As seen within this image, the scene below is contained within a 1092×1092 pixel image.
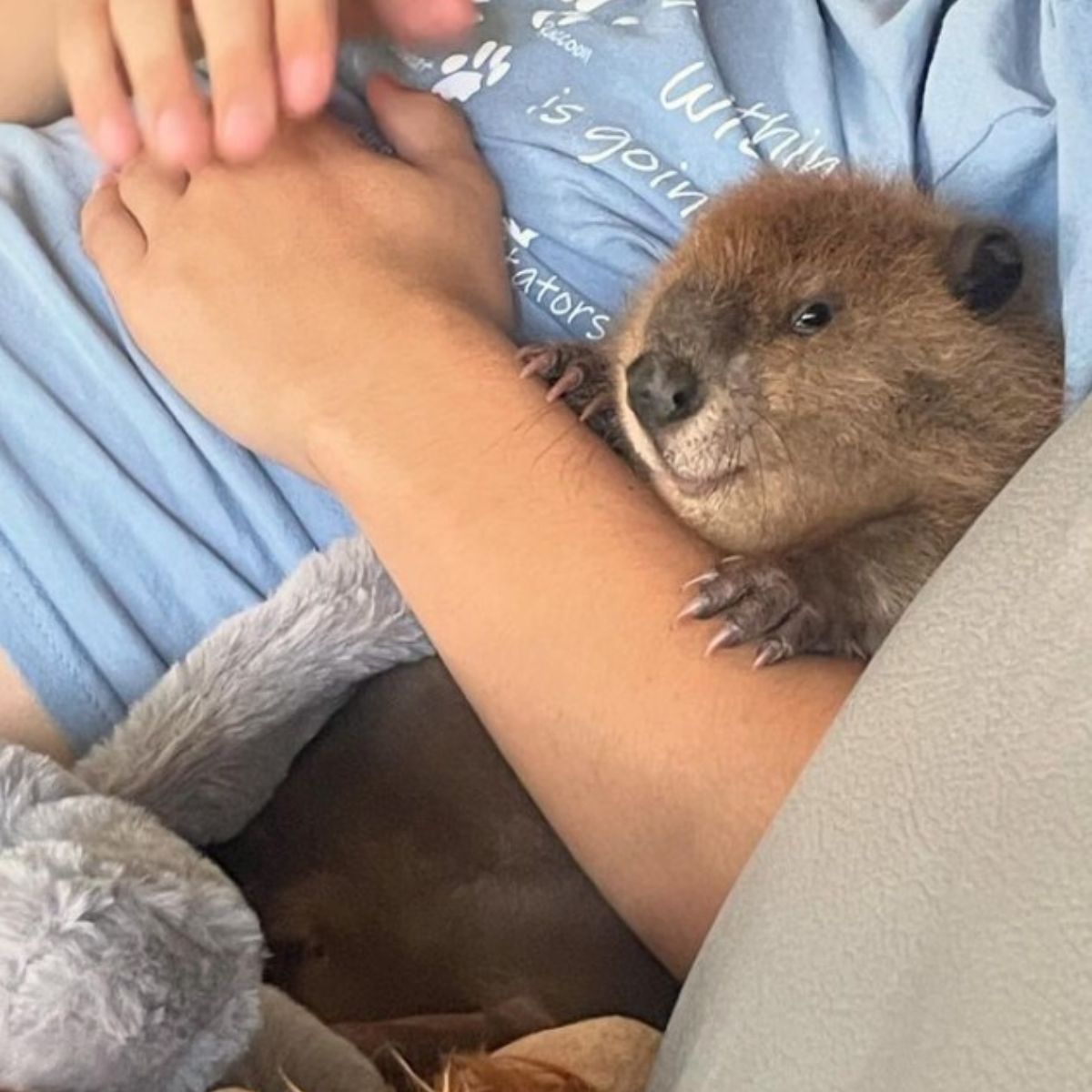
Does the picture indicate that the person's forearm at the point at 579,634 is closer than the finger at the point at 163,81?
Yes

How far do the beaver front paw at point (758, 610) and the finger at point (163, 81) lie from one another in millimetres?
438

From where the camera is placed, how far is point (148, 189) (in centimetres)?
120

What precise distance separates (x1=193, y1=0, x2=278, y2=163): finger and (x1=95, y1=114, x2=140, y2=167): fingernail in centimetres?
7

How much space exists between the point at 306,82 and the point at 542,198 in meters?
0.20

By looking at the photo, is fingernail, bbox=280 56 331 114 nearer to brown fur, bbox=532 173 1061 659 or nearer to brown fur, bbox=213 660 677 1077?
brown fur, bbox=532 173 1061 659

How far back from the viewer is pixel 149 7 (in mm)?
1126

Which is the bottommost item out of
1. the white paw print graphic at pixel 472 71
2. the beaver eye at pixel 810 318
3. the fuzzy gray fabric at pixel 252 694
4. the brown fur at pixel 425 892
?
the brown fur at pixel 425 892

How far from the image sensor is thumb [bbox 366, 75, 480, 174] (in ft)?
4.00

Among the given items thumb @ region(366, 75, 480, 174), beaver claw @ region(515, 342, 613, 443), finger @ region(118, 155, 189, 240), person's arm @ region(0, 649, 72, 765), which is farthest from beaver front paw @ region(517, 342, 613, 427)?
person's arm @ region(0, 649, 72, 765)

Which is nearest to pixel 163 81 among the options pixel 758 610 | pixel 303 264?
pixel 303 264

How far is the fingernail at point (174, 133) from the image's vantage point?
1079mm

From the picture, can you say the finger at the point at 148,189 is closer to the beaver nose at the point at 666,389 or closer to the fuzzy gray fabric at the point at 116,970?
the beaver nose at the point at 666,389


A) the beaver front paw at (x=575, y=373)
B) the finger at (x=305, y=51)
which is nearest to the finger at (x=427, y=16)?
the finger at (x=305, y=51)

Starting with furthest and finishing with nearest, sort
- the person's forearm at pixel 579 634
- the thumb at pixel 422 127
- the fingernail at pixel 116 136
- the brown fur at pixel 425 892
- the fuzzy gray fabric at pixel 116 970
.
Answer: the thumb at pixel 422 127, the fingernail at pixel 116 136, the brown fur at pixel 425 892, the person's forearm at pixel 579 634, the fuzzy gray fabric at pixel 116 970
